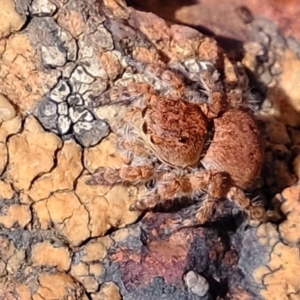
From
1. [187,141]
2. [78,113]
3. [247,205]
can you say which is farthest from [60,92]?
[247,205]

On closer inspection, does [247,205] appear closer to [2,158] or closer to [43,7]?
[2,158]


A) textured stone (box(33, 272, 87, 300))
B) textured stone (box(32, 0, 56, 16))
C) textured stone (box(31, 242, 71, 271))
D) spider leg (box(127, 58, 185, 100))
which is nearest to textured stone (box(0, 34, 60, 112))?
textured stone (box(32, 0, 56, 16))

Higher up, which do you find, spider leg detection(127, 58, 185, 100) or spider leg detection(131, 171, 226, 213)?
spider leg detection(127, 58, 185, 100)

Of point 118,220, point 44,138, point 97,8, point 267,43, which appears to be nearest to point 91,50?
point 97,8

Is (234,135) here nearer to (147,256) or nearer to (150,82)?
(150,82)

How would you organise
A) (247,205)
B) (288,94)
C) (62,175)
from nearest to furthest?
1. (62,175)
2. (247,205)
3. (288,94)

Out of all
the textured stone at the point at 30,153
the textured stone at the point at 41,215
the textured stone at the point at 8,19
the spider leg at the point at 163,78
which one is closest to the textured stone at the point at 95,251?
the textured stone at the point at 41,215

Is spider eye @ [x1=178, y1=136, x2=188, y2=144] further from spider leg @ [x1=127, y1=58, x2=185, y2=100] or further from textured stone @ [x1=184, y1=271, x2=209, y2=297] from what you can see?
textured stone @ [x1=184, y1=271, x2=209, y2=297]
